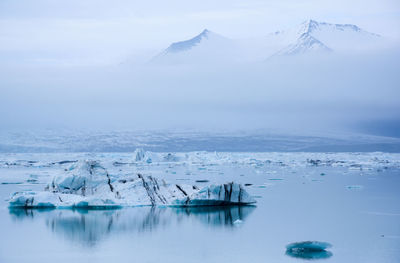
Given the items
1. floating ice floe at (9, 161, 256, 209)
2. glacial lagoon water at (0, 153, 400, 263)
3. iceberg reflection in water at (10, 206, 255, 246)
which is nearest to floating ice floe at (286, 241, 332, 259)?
glacial lagoon water at (0, 153, 400, 263)

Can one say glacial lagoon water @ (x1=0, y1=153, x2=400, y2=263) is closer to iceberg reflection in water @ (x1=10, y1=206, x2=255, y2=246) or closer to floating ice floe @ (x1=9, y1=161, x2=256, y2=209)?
iceberg reflection in water @ (x1=10, y1=206, x2=255, y2=246)

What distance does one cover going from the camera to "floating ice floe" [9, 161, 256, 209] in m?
9.52

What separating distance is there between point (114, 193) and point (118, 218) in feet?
5.19

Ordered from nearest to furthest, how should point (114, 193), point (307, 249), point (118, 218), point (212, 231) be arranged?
point (307, 249), point (212, 231), point (118, 218), point (114, 193)

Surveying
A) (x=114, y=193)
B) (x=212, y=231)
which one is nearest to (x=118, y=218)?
(x=114, y=193)

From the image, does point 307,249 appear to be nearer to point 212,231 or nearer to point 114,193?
point 212,231

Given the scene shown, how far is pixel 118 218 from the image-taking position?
27.7 ft

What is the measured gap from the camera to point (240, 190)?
9820 mm

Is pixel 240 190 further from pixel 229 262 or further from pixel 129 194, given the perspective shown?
pixel 229 262

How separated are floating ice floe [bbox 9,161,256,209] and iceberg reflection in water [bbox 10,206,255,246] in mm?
206

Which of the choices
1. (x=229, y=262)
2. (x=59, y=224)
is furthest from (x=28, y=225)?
(x=229, y=262)

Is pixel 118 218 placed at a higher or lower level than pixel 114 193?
lower

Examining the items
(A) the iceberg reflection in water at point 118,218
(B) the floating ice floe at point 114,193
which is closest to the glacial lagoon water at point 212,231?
(A) the iceberg reflection in water at point 118,218

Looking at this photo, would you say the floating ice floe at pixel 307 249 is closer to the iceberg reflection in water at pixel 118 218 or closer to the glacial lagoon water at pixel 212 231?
the glacial lagoon water at pixel 212 231
